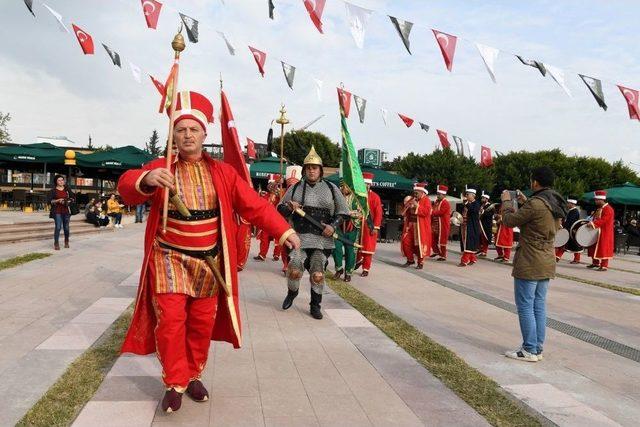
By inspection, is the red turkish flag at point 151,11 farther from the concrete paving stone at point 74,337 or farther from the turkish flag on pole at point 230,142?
the turkish flag on pole at point 230,142

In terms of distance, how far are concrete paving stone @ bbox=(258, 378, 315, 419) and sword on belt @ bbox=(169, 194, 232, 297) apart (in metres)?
0.78

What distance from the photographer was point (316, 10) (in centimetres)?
938

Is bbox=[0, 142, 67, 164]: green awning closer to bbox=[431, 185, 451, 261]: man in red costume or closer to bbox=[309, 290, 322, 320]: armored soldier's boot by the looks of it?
bbox=[431, 185, 451, 261]: man in red costume

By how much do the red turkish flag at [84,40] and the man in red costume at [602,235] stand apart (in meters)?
13.2

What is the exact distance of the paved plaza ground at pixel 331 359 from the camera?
11.6 ft

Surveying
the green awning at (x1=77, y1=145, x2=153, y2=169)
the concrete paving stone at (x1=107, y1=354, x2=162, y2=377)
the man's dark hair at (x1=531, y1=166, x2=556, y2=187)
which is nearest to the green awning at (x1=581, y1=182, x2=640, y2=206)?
the man's dark hair at (x1=531, y1=166, x2=556, y2=187)

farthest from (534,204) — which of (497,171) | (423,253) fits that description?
(497,171)

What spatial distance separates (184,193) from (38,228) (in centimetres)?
1422

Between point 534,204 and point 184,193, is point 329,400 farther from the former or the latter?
point 534,204

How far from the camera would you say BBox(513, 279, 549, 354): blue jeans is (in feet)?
16.3

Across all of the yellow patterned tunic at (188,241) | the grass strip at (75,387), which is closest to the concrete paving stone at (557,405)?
the yellow patterned tunic at (188,241)

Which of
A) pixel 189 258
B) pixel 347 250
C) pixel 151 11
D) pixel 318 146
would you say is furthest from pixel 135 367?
pixel 318 146

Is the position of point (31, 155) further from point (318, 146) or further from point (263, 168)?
point (318, 146)

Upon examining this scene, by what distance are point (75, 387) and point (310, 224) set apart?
3467 millimetres
